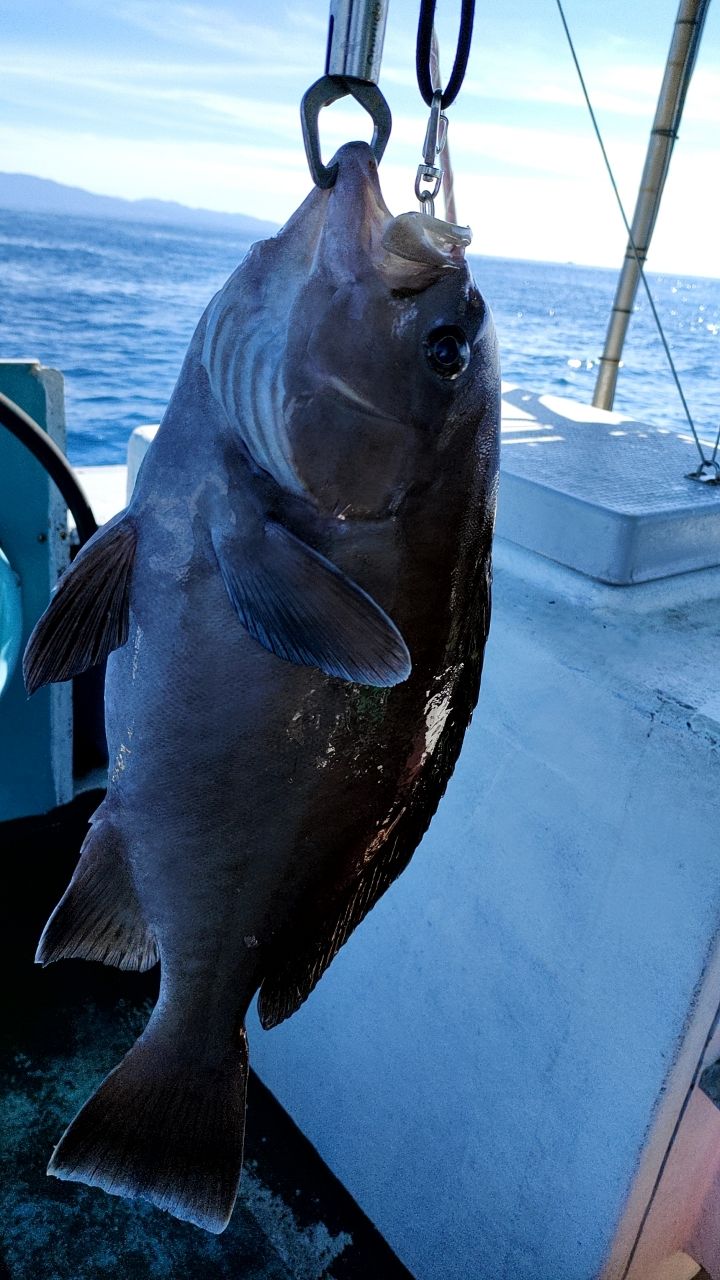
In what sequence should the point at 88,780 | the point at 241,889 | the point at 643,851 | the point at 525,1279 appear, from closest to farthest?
the point at 241,889 < the point at 643,851 < the point at 525,1279 < the point at 88,780

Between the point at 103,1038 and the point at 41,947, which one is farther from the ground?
the point at 41,947

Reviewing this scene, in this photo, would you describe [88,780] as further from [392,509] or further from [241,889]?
[392,509]

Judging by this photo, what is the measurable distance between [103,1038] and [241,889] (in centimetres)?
214

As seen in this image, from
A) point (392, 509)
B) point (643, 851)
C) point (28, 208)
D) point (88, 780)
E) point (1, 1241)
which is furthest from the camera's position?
point (28, 208)

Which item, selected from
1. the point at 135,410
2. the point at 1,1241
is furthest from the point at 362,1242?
the point at 135,410

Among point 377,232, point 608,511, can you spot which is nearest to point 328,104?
point 377,232

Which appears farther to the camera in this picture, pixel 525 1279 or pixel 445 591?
pixel 525 1279

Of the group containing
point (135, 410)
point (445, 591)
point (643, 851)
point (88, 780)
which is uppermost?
point (445, 591)

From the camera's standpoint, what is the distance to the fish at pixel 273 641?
1082mm

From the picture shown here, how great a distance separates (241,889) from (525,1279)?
4.65 feet

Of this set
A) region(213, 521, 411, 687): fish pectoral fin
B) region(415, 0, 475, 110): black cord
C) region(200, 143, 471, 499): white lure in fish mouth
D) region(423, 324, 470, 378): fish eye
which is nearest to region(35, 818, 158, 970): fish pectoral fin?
region(213, 521, 411, 687): fish pectoral fin

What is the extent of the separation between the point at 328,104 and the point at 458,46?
7.3 inches

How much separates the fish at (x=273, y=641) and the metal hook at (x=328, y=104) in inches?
1.6

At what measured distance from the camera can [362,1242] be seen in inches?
98.5
